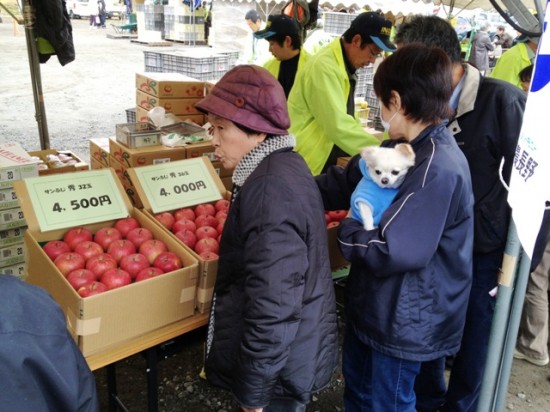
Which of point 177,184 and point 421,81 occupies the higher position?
point 421,81

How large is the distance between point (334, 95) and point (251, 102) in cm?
133

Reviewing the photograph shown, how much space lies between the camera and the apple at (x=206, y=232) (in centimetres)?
206

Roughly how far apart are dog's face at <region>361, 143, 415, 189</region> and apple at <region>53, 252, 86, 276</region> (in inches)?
44.8

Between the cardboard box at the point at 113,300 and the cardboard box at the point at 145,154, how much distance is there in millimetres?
1354

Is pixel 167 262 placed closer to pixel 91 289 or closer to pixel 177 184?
pixel 91 289

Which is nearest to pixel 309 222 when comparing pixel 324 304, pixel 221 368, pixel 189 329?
pixel 324 304

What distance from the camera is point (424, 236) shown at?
5.03 ft

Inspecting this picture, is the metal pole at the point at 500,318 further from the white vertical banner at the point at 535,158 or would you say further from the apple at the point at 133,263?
the apple at the point at 133,263

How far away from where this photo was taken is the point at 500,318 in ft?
4.28

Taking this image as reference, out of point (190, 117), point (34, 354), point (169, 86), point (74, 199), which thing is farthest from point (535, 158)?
point (190, 117)

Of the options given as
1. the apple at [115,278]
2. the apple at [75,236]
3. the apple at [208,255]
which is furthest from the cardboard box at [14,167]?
the apple at [208,255]

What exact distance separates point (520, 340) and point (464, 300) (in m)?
1.90

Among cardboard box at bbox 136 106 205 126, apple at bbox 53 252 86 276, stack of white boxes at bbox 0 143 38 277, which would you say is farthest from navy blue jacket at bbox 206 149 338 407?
cardboard box at bbox 136 106 205 126

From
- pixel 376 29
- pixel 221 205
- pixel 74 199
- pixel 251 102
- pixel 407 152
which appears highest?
pixel 376 29
